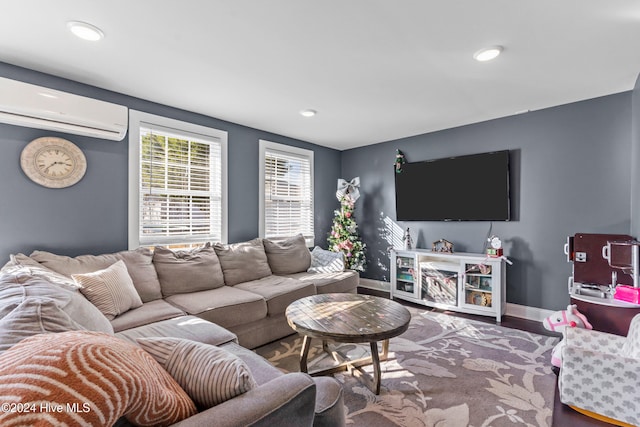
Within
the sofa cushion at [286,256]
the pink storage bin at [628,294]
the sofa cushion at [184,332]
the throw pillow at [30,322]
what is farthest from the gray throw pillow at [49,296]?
the pink storage bin at [628,294]

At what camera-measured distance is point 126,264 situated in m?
2.63

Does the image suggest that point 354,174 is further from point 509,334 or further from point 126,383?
point 126,383

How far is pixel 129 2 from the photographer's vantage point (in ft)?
5.53

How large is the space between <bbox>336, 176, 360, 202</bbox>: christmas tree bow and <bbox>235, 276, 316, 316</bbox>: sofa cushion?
201 centimetres

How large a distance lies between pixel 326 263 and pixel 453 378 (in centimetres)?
206

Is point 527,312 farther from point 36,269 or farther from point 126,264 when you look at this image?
point 36,269

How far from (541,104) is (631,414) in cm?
292

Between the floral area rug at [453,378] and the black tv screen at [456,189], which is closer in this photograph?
the floral area rug at [453,378]

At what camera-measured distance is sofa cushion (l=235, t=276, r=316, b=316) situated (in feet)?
9.25

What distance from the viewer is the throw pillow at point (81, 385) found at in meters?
0.58

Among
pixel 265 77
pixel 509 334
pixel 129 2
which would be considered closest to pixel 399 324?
pixel 509 334

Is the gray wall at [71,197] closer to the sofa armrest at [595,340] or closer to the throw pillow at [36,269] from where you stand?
the throw pillow at [36,269]

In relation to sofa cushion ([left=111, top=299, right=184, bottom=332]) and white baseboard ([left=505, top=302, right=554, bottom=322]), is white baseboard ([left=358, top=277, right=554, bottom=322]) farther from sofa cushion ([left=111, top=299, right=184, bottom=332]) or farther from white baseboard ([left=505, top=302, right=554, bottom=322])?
sofa cushion ([left=111, top=299, right=184, bottom=332])

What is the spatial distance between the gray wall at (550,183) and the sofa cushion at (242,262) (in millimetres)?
2459
